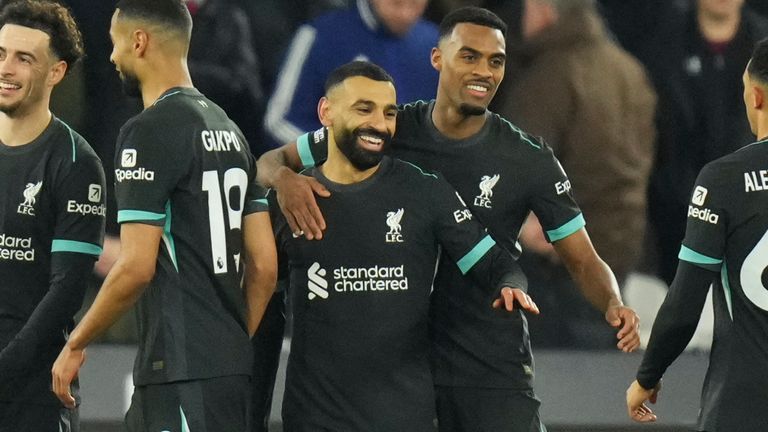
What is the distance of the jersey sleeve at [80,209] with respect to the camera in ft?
16.1

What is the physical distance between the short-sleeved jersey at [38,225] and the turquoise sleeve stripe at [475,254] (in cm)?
116

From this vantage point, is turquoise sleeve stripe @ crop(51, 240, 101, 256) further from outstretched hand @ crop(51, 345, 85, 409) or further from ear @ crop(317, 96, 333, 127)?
ear @ crop(317, 96, 333, 127)

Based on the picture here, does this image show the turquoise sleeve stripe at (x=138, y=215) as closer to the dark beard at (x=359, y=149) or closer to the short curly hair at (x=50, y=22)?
the dark beard at (x=359, y=149)

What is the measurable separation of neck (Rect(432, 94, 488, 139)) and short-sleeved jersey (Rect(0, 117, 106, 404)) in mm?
1160

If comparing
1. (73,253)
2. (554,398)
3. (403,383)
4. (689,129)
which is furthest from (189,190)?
(689,129)

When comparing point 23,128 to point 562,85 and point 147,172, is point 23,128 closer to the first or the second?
point 147,172

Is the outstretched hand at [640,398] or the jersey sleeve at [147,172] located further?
the outstretched hand at [640,398]

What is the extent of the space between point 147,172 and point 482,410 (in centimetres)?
137

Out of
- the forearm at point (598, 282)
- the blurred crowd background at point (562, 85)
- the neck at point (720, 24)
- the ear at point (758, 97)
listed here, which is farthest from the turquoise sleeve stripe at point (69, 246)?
the neck at point (720, 24)

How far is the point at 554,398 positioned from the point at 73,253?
347cm

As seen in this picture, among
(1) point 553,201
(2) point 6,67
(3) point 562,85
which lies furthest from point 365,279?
(3) point 562,85

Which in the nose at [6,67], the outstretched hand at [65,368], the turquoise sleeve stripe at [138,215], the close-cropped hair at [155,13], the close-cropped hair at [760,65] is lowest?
the outstretched hand at [65,368]

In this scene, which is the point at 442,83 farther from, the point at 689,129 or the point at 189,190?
the point at 689,129

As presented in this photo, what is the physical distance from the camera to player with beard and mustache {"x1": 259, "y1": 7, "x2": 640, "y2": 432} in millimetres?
5117
